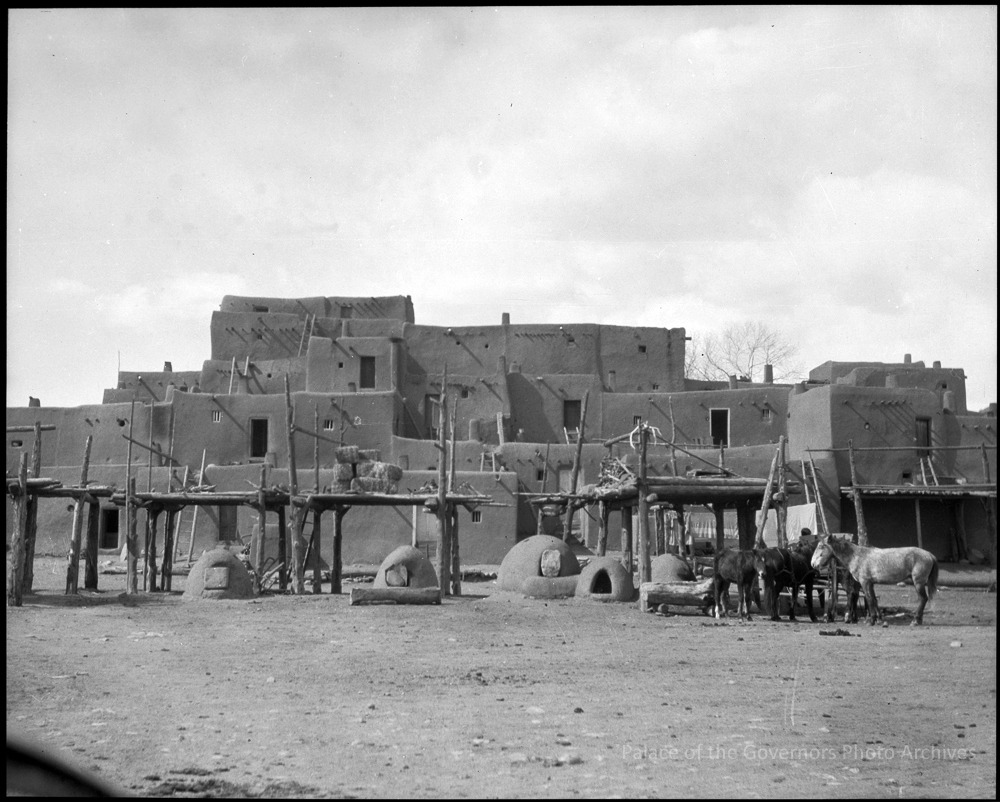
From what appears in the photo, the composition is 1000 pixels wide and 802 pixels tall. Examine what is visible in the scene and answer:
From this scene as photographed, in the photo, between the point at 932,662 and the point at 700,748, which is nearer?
the point at 700,748

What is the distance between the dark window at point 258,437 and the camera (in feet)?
124

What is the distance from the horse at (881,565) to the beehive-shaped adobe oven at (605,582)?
4.45 meters

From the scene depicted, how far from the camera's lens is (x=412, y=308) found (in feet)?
160

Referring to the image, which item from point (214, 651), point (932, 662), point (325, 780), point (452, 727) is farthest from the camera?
point (214, 651)

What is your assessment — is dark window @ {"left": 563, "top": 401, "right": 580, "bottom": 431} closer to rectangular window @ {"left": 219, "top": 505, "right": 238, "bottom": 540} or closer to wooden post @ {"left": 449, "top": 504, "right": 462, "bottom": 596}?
rectangular window @ {"left": 219, "top": 505, "right": 238, "bottom": 540}

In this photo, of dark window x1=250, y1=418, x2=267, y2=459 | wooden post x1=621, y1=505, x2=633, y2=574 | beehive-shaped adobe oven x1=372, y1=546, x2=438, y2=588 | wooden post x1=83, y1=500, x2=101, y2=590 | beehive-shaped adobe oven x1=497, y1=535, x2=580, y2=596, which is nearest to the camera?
beehive-shaped adobe oven x1=372, y1=546, x2=438, y2=588

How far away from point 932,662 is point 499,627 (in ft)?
21.5

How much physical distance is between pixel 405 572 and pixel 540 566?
3131mm

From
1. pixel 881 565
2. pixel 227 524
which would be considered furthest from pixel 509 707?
pixel 227 524

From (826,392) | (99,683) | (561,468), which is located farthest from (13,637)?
(826,392)

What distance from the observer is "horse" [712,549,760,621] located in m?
17.8

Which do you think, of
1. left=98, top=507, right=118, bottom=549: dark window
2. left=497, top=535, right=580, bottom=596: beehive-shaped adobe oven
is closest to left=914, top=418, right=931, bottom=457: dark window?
left=497, top=535, right=580, bottom=596: beehive-shaped adobe oven

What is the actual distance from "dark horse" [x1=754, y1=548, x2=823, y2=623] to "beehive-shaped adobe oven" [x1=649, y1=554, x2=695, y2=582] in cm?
323

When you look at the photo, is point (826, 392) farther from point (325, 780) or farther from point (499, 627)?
point (325, 780)
